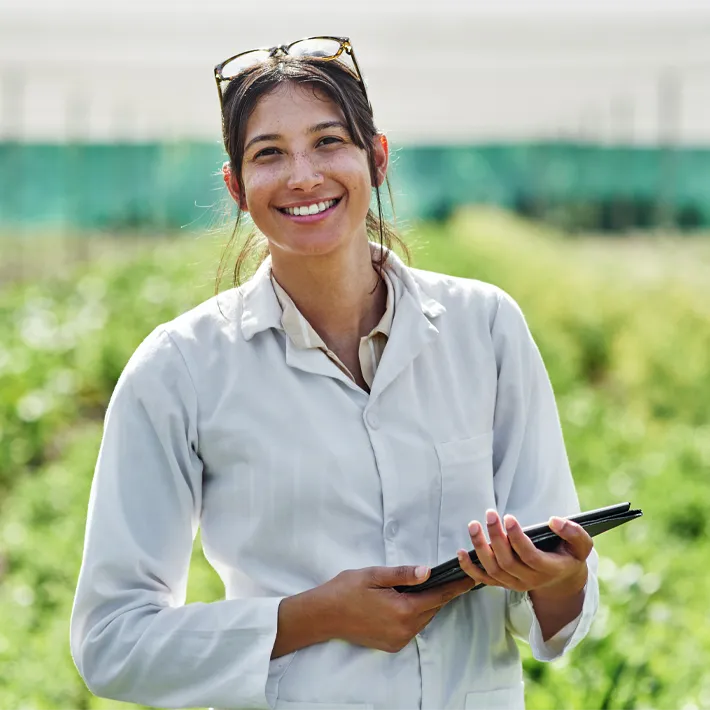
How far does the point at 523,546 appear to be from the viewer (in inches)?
53.6

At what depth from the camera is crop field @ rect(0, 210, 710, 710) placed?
3.01m

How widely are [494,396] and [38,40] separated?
A: 20.1m

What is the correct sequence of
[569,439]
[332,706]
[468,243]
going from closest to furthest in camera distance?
[332,706]
[569,439]
[468,243]

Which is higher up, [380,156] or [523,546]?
[380,156]

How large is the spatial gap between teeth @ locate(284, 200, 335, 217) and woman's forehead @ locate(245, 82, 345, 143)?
3.8 inches

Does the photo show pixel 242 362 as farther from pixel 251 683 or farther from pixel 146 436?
pixel 251 683

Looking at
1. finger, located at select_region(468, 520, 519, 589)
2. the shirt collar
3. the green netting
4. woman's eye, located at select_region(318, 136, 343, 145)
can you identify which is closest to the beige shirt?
the shirt collar

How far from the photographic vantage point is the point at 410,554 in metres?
1.53

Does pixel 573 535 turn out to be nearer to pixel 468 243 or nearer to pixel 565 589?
pixel 565 589

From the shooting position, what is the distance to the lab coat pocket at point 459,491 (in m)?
1.55

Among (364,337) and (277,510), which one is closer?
(277,510)

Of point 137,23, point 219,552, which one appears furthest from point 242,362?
point 137,23

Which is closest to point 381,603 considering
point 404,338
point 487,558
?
point 487,558

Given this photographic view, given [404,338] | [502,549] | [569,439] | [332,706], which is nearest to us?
[502,549]
